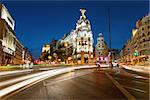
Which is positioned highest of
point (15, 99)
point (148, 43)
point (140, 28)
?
point (140, 28)

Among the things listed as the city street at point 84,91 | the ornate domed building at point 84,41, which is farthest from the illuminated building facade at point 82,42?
the city street at point 84,91

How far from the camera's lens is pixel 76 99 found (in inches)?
377

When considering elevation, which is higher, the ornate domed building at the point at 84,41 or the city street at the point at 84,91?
the ornate domed building at the point at 84,41

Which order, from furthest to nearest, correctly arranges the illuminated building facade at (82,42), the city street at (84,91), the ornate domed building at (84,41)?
the ornate domed building at (84,41)
the illuminated building facade at (82,42)
the city street at (84,91)

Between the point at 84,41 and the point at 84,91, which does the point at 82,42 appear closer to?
the point at 84,41

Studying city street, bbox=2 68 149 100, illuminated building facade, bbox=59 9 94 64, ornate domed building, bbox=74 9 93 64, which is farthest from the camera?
ornate domed building, bbox=74 9 93 64

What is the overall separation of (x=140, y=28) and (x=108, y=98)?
285 ft

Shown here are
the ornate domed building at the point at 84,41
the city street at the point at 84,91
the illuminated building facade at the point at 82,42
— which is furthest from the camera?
the ornate domed building at the point at 84,41

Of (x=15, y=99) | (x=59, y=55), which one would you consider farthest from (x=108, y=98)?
(x=59, y=55)

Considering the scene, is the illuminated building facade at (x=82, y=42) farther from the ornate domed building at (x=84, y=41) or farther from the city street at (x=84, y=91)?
the city street at (x=84, y=91)

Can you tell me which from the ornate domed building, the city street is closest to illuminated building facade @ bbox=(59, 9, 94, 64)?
the ornate domed building

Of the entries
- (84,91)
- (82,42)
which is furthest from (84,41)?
(84,91)

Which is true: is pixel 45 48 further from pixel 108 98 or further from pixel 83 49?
pixel 108 98

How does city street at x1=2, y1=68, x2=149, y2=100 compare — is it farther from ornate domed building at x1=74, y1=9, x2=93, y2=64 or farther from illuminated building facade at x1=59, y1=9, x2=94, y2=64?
ornate domed building at x1=74, y1=9, x2=93, y2=64
